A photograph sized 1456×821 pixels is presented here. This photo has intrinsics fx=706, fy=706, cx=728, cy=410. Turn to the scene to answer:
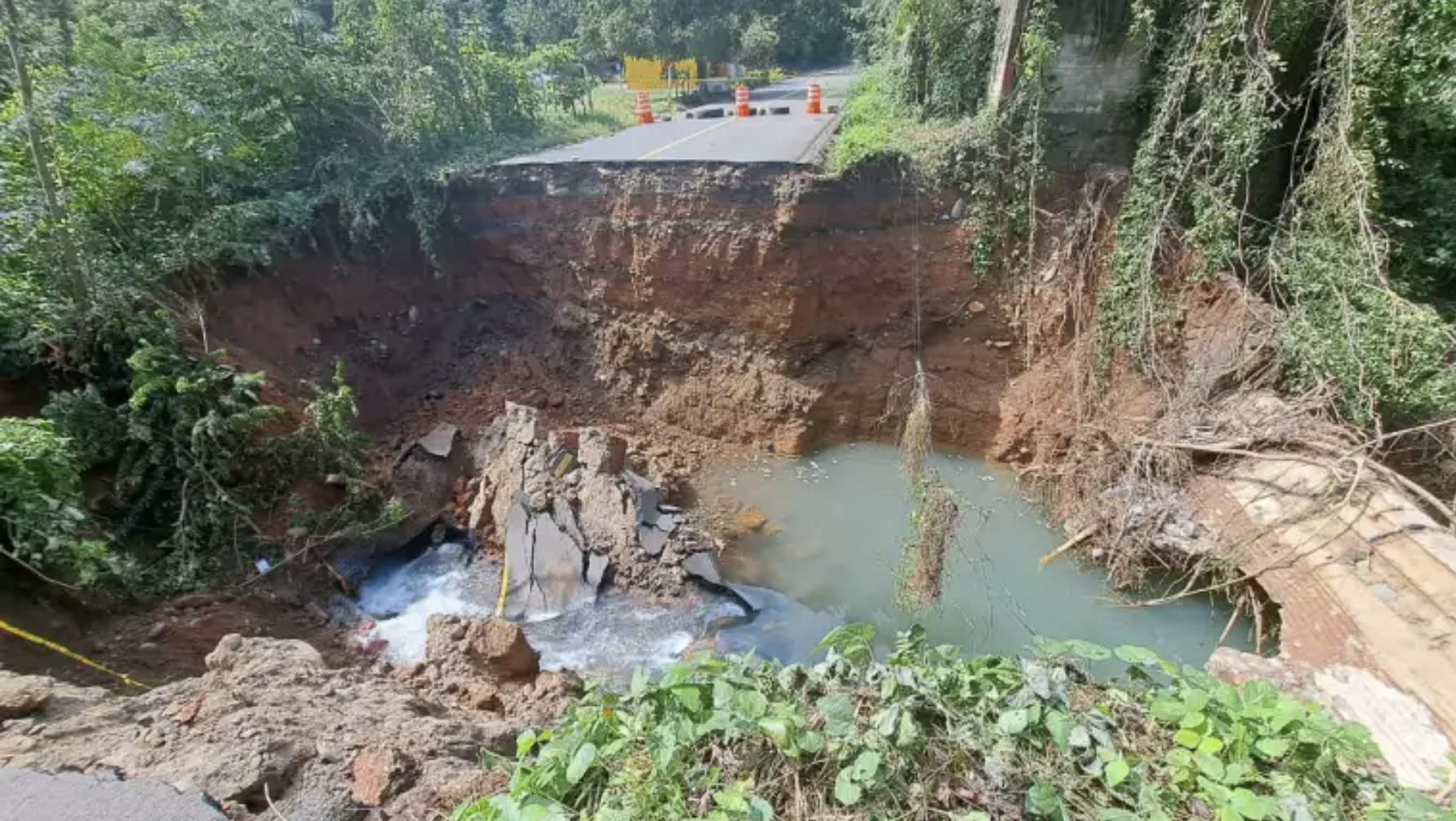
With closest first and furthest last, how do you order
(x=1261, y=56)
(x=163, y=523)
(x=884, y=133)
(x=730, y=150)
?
(x=163, y=523) < (x=1261, y=56) < (x=884, y=133) < (x=730, y=150)

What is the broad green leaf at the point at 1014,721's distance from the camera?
7.72 feet

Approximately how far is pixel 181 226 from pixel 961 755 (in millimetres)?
9705

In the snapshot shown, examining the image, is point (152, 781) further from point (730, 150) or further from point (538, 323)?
point (730, 150)

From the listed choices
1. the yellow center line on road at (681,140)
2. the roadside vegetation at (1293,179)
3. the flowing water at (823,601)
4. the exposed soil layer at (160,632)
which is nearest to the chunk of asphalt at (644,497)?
the flowing water at (823,601)

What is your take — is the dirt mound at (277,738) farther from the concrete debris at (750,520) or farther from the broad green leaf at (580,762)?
the concrete debris at (750,520)

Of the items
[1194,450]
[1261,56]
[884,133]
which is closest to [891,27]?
[884,133]

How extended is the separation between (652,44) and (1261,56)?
63.8 ft

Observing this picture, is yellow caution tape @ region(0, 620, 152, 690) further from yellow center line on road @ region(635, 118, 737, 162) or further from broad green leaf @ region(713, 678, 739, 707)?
yellow center line on road @ region(635, 118, 737, 162)

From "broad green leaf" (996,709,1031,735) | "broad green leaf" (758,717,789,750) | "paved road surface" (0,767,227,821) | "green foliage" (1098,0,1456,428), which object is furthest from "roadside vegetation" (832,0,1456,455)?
"paved road surface" (0,767,227,821)

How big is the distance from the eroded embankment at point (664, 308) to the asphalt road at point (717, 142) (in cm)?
66

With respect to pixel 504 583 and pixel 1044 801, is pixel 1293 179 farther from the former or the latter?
pixel 504 583

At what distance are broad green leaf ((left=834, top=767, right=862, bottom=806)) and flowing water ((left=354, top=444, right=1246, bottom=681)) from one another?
14.7 feet

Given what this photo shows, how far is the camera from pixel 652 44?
22.7m

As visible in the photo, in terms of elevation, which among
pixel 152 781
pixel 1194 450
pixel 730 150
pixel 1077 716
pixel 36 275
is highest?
pixel 730 150
